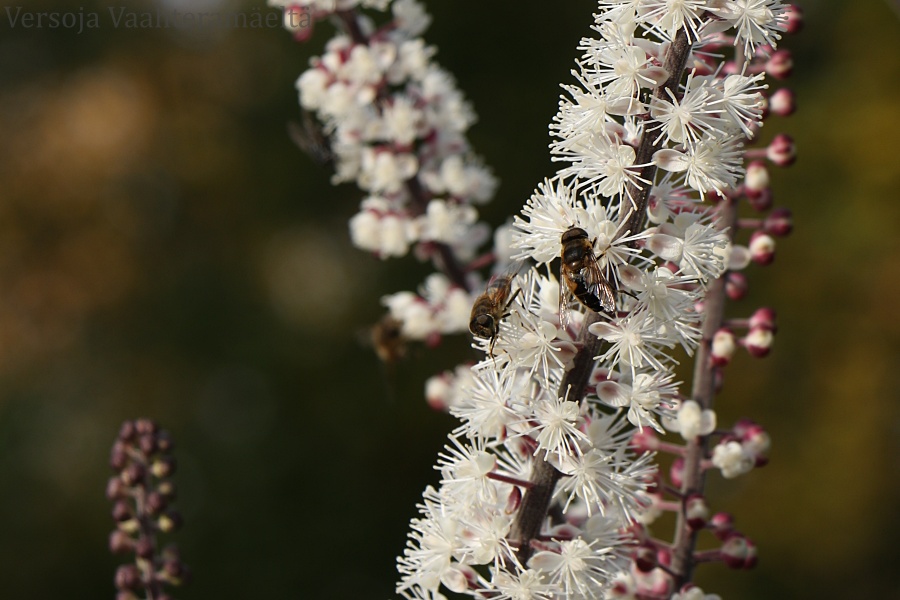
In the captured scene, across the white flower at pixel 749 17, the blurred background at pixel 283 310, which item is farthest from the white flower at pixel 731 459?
the blurred background at pixel 283 310

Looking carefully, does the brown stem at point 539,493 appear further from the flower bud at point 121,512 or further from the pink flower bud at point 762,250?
the flower bud at point 121,512

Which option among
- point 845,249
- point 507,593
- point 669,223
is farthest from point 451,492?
point 845,249

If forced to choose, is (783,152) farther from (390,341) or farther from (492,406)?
(390,341)

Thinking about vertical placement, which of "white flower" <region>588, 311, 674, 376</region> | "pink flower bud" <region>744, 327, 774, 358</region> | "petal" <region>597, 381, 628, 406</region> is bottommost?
"petal" <region>597, 381, 628, 406</region>

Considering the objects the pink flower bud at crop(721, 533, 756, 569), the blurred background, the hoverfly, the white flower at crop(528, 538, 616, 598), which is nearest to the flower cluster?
the hoverfly

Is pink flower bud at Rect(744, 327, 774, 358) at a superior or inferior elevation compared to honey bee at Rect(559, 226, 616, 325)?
superior

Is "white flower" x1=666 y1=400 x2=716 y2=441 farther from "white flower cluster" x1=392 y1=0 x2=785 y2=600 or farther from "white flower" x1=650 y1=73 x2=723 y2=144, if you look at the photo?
"white flower" x1=650 y1=73 x2=723 y2=144

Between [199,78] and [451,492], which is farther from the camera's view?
[199,78]

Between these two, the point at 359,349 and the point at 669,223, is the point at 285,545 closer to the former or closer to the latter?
the point at 359,349
